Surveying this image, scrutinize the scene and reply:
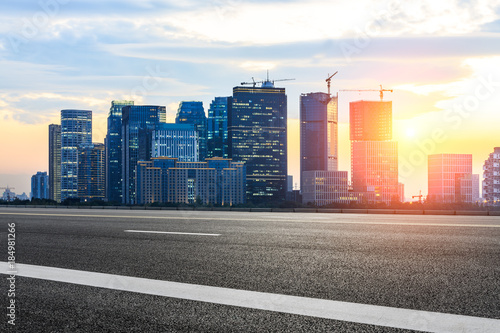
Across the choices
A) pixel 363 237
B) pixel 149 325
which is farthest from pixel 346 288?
pixel 363 237

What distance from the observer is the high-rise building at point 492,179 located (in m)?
175

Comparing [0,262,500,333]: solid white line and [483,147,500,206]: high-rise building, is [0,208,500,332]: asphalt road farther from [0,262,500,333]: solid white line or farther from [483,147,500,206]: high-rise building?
[483,147,500,206]: high-rise building

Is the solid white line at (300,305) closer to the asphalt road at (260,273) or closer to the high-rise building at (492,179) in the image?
the asphalt road at (260,273)

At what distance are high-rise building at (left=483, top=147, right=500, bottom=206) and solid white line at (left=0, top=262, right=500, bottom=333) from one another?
191 meters

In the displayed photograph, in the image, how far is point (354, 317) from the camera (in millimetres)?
3824

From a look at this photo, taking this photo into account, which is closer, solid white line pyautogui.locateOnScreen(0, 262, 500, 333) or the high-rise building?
solid white line pyautogui.locateOnScreen(0, 262, 500, 333)

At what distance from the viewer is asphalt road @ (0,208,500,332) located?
3934 millimetres

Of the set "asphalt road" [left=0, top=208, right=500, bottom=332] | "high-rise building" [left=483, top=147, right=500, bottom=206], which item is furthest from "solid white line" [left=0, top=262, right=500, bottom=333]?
"high-rise building" [left=483, top=147, right=500, bottom=206]

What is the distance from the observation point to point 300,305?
4.21 m

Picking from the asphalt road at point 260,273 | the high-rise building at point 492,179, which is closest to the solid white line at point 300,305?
the asphalt road at point 260,273

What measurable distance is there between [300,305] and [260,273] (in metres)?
1.51

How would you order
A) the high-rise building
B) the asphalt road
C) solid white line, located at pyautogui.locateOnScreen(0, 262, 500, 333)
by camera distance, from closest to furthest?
solid white line, located at pyautogui.locateOnScreen(0, 262, 500, 333) < the asphalt road < the high-rise building

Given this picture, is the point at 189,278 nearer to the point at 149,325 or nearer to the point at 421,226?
the point at 149,325

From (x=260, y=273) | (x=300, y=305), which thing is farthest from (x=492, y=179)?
(x=300, y=305)
